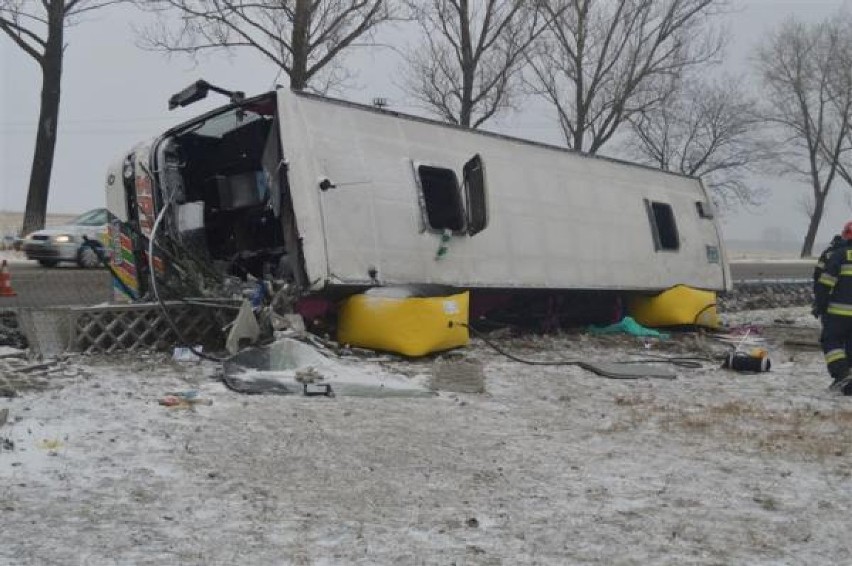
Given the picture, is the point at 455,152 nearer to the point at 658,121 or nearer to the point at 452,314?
the point at 452,314

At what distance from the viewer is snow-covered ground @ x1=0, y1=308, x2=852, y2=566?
134 inches

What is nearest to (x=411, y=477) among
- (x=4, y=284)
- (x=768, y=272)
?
(x=4, y=284)

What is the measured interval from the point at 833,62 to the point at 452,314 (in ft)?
139

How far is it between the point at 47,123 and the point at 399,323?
1822cm

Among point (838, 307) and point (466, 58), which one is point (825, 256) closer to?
point (838, 307)

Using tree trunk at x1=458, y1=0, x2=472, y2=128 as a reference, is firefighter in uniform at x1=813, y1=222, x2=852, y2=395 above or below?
below

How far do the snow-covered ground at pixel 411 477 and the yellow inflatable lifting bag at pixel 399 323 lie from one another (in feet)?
3.52

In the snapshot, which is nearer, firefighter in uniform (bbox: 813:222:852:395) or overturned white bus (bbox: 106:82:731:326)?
firefighter in uniform (bbox: 813:222:852:395)

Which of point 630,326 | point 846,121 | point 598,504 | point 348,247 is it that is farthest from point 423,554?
point 846,121

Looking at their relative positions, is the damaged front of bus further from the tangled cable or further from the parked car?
the parked car

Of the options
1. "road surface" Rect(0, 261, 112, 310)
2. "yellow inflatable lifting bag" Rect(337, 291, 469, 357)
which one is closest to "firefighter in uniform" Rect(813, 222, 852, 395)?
"yellow inflatable lifting bag" Rect(337, 291, 469, 357)

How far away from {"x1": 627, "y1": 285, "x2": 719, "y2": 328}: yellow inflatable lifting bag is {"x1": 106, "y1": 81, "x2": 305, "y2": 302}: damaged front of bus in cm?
530

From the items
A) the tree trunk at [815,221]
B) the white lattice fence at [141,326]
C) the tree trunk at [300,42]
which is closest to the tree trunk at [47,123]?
the tree trunk at [300,42]

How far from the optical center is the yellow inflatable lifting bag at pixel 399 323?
7.64 metres
